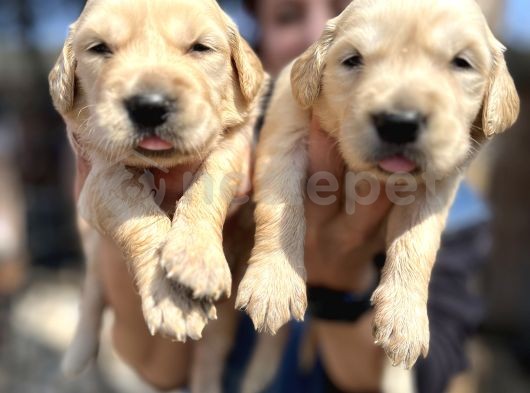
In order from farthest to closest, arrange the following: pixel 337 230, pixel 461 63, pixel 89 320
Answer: pixel 89 320
pixel 337 230
pixel 461 63

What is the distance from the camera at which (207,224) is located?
1.92 meters

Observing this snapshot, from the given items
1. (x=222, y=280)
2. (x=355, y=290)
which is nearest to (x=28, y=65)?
(x=355, y=290)

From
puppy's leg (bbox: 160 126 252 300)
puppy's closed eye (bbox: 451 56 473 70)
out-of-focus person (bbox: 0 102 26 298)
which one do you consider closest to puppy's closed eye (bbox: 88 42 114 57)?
puppy's leg (bbox: 160 126 252 300)

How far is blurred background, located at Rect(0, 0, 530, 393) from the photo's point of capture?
640 cm

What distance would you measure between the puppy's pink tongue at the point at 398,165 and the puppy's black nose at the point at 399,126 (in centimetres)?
6

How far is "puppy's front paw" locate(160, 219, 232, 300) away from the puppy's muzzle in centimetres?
34

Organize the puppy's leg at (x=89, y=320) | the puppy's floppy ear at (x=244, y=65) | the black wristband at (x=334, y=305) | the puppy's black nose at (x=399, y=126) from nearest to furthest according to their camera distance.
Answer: the puppy's black nose at (x=399, y=126) < the puppy's floppy ear at (x=244, y=65) < the black wristband at (x=334, y=305) < the puppy's leg at (x=89, y=320)

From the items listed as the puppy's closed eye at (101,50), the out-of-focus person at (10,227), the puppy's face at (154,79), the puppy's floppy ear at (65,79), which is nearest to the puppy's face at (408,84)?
the puppy's face at (154,79)

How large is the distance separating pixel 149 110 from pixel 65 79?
19.0 inches

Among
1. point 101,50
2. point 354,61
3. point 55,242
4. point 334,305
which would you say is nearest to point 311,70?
point 354,61

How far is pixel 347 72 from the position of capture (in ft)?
6.54

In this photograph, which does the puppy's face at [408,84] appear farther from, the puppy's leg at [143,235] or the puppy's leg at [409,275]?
the puppy's leg at [143,235]

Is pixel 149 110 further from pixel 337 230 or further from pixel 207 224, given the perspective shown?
pixel 337 230

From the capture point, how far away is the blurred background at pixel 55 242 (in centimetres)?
640
